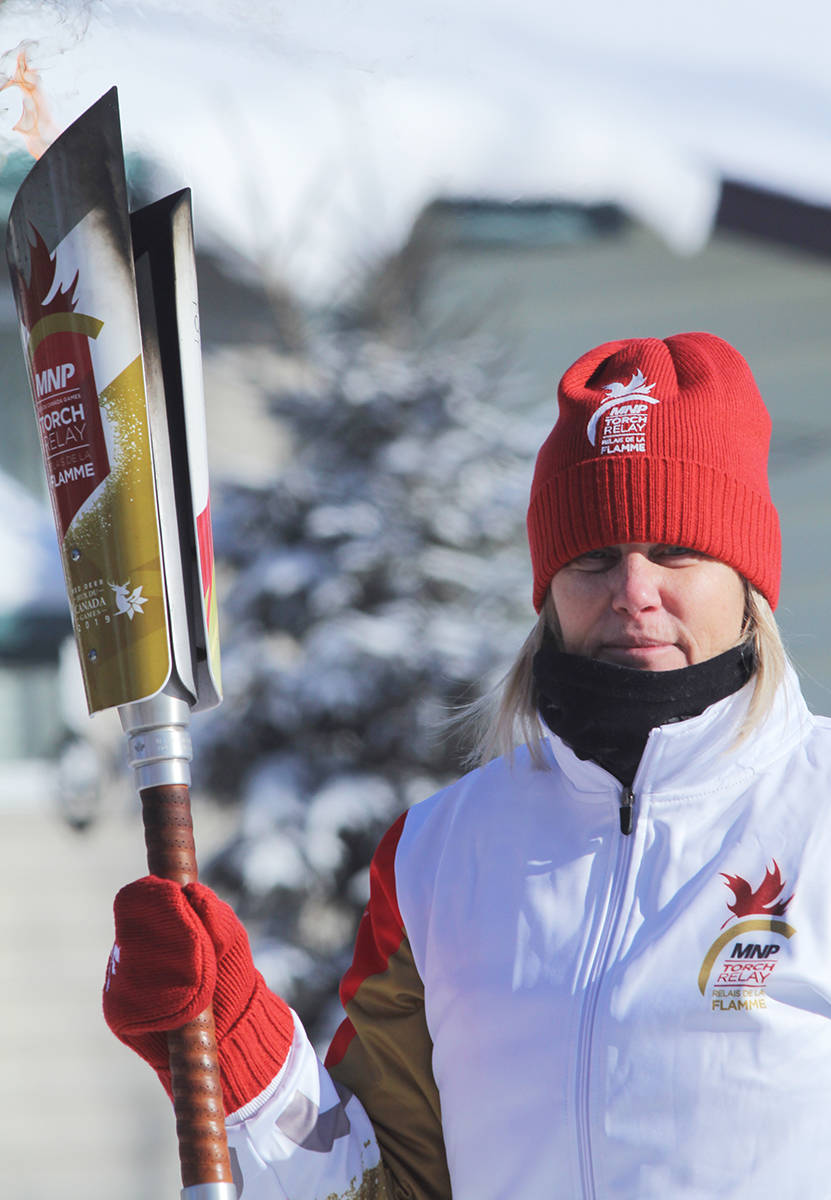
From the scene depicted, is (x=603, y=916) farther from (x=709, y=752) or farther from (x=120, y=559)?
(x=120, y=559)

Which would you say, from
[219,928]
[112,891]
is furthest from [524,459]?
[219,928]

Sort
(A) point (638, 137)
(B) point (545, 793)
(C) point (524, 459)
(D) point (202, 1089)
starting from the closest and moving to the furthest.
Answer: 1. (D) point (202, 1089)
2. (B) point (545, 793)
3. (C) point (524, 459)
4. (A) point (638, 137)

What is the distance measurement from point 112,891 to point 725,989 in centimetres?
379

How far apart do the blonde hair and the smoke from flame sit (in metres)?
1.02

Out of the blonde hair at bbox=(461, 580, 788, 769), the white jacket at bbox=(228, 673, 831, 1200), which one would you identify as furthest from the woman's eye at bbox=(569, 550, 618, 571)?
the white jacket at bbox=(228, 673, 831, 1200)

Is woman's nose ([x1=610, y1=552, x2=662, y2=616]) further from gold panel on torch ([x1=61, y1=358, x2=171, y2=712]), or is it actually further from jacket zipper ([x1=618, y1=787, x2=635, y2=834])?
gold panel on torch ([x1=61, y1=358, x2=171, y2=712])

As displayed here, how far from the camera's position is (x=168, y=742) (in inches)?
65.1

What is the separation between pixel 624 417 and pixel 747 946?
2.37ft

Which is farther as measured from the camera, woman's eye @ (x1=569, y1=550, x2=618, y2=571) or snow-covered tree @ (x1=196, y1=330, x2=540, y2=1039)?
snow-covered tree @ (x1=196, y1=330, x2=540, y2=1039)

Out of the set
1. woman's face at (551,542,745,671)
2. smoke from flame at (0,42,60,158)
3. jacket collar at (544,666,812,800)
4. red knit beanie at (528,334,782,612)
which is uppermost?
smoke from flame at (0,42,60,158)

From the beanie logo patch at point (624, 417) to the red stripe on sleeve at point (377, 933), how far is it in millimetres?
620

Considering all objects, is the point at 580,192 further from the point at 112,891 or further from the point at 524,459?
the point at 112,891

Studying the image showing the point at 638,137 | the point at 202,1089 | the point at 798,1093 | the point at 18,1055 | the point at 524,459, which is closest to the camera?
the point at 798,1093

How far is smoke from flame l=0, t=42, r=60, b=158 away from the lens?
6.31ft
